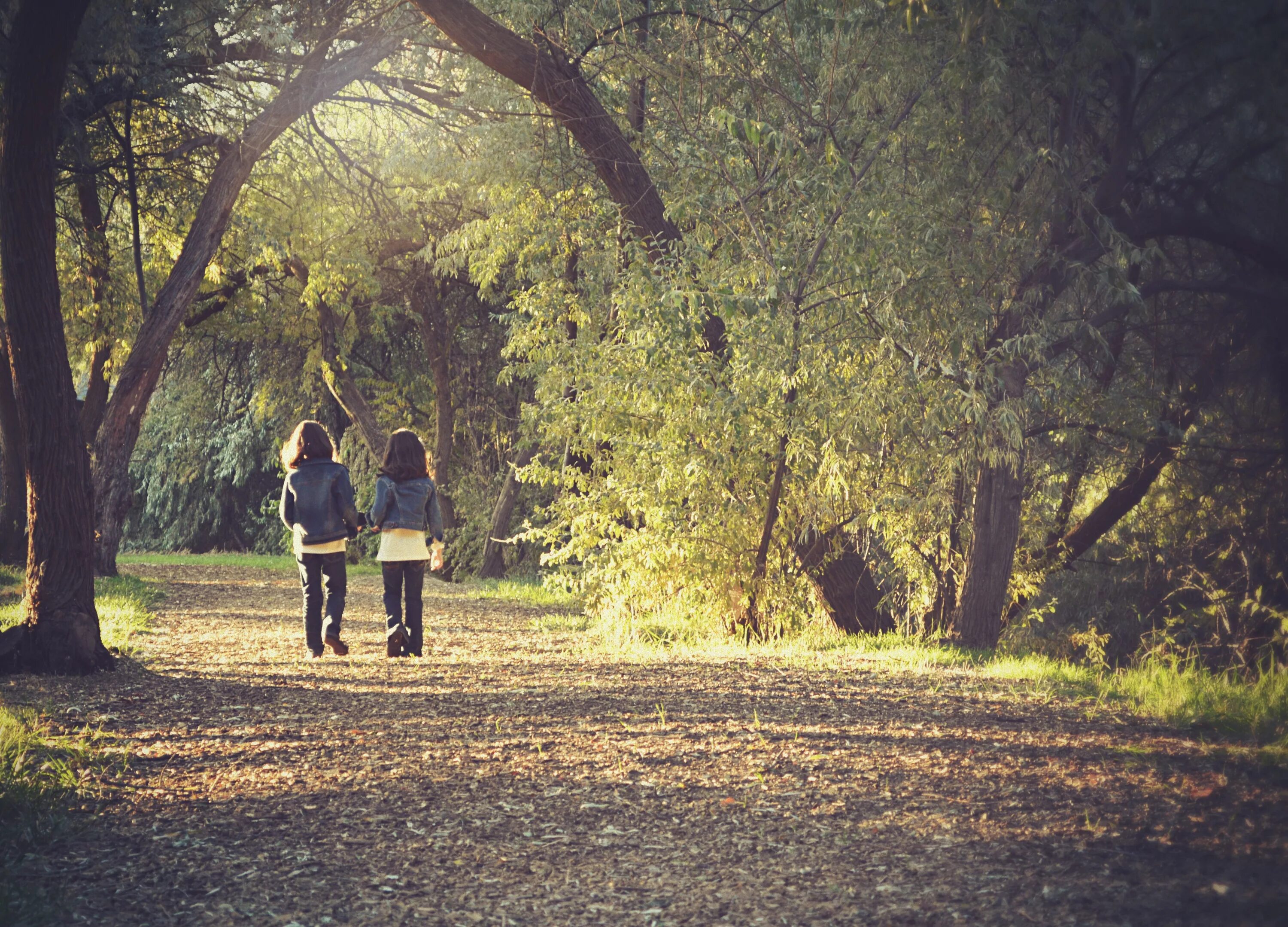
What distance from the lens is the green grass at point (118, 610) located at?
8.98m

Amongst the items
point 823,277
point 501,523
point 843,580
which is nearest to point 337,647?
point 843,580

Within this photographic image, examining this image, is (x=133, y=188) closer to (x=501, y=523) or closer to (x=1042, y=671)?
(x=1042, y=671)

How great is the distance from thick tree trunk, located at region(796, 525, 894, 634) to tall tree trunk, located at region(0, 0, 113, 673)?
559cm

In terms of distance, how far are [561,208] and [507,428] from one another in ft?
26.1

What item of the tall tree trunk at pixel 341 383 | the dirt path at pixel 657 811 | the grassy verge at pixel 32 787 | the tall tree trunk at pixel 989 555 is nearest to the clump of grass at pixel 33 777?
the grassy verge at pixel 32 787

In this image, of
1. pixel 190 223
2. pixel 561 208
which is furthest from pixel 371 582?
pixel 561 208

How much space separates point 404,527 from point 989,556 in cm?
476

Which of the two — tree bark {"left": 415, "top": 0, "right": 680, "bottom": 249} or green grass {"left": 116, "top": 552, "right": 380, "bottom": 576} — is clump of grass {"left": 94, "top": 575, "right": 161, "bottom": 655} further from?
tree bark {"left": 415, "top": 0, "right": 680, "bottom": 249}

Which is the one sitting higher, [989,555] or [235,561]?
[989,555]

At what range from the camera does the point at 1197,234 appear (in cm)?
685

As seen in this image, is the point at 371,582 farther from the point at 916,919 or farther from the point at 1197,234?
the point at 916,919

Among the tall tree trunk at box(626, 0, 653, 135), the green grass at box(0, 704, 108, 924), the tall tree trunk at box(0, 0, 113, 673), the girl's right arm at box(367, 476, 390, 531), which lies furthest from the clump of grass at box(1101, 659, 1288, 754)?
the tall tree trunk at box(626, 0, 653, 135)

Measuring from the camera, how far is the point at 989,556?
9.14 meters

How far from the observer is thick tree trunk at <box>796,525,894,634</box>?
9.60 m
